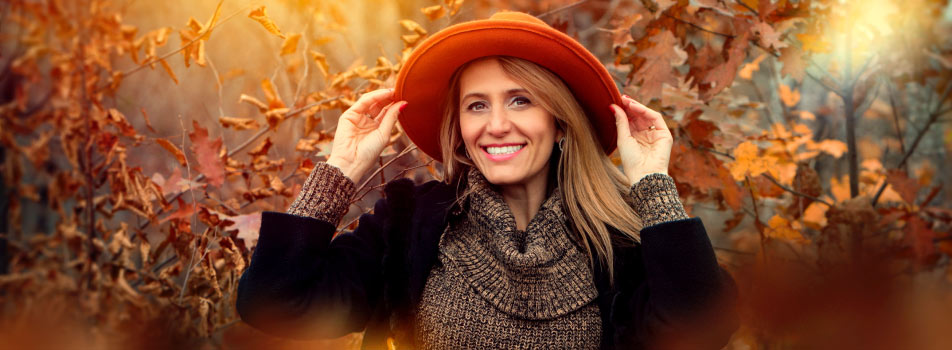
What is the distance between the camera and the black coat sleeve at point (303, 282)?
4.94ft

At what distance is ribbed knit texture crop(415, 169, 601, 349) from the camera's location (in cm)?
158

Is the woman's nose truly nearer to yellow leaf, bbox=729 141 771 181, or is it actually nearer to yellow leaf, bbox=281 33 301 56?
yellow leaf, bbox=281 33 301 56

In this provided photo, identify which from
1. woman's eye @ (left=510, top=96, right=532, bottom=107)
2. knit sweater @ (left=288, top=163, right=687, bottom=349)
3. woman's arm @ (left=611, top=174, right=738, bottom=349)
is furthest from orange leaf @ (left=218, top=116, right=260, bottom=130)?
woman's arm @ (left=611, top=174, right=738, bottom=349)

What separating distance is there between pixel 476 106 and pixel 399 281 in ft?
1.77

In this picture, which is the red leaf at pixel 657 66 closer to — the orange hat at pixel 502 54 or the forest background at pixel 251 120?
the forest background at pixel 251 120

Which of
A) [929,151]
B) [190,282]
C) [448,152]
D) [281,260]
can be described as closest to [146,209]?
[190,282]

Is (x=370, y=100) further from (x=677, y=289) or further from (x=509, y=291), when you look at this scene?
(x=677, y=289)

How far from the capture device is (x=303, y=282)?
1.54 m

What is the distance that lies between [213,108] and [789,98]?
138 inches

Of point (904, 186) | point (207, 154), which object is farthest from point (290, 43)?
point (904, 186)

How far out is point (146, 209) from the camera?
7.39 ft

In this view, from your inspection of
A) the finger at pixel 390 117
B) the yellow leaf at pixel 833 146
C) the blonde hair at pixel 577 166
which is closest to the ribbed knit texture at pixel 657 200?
the blonde hair at pixel 577 166

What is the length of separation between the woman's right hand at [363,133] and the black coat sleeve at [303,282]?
188 mm

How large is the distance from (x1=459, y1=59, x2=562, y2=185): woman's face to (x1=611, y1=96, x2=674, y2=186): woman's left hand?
21 cm
